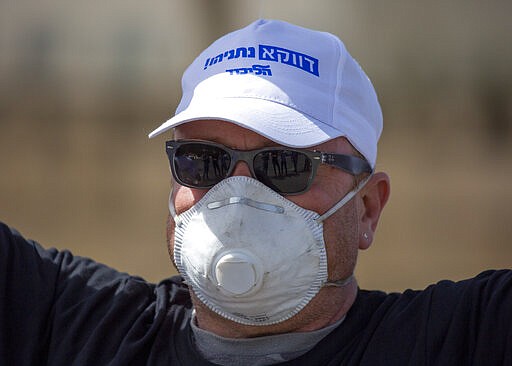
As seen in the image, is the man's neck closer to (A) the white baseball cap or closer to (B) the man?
(B) the man

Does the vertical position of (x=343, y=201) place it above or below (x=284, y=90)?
below

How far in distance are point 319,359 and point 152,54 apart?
9411mm

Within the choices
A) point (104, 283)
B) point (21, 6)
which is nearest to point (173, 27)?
point (21, 6)

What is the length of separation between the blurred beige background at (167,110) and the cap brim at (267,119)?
17.9ft

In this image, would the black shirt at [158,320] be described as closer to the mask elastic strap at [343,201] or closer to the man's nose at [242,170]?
the mask elastic strap at [343,201]

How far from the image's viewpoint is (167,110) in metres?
10.6

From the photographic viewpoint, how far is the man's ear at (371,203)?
2.51 m

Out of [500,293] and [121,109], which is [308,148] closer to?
[500,293]

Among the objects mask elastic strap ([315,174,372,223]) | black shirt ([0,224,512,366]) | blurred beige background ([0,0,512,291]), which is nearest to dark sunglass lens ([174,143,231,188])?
mask elastic strap ([315,174,372,223])

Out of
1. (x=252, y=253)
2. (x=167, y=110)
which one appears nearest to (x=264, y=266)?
(x=252, y=253)

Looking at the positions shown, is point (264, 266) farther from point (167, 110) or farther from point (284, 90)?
point (167, 110)

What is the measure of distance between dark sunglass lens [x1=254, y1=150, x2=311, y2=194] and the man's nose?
0.02 metres

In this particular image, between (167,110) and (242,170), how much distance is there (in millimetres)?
8398

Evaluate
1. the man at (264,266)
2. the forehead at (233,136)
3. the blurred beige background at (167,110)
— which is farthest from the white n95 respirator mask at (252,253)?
the blurred beige background at (167,110)
